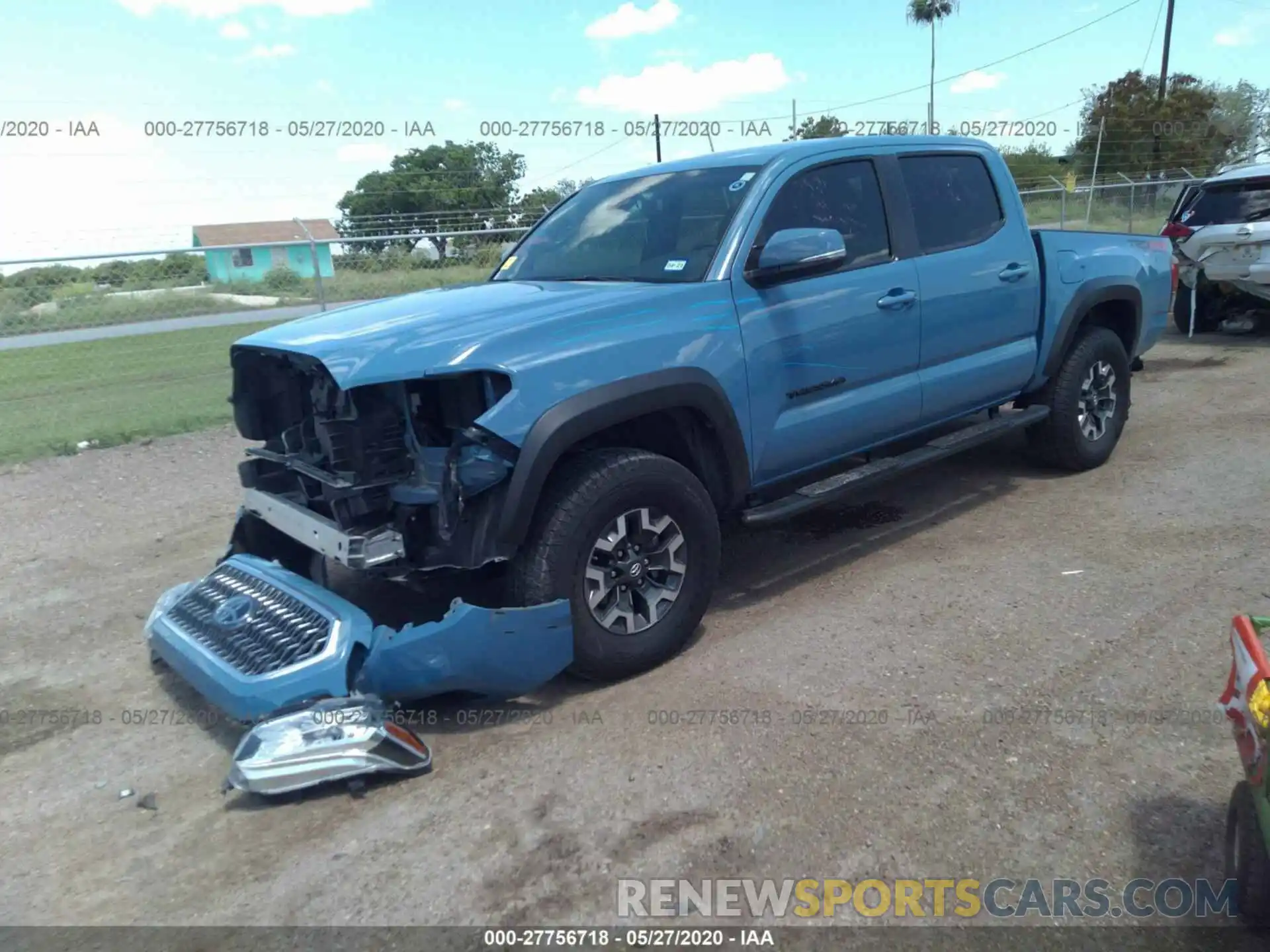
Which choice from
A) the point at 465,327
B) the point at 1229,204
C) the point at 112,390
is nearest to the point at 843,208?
the point at 465,327

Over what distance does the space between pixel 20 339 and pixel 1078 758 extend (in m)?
10.1

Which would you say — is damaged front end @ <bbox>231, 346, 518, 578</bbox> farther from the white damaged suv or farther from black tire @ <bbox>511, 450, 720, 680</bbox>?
the white damaged suv

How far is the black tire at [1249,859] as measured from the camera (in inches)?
91.7

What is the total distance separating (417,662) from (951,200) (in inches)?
148

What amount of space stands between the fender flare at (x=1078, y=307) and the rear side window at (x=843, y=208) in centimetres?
163

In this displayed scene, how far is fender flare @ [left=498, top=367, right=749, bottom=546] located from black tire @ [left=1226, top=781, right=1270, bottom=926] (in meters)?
2.23

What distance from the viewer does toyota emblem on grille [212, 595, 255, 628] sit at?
380cm

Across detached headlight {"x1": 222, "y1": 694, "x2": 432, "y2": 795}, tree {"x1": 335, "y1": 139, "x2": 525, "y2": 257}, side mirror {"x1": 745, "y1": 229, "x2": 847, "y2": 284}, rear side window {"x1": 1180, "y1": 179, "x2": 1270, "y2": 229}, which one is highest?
tree {"x1": 335, "y1": 139, "x2": 525, "y2": 257}

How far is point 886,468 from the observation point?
4.94 meters

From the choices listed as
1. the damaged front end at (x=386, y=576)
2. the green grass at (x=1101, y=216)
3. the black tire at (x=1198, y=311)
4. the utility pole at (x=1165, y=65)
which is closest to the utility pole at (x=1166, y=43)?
the utility pole at (x=1165, y=65)

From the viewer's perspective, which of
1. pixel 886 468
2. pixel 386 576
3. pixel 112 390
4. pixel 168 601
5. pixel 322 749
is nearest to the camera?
pixel 322 749

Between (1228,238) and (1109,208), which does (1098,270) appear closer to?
(1228,238)

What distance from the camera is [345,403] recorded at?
3600mm

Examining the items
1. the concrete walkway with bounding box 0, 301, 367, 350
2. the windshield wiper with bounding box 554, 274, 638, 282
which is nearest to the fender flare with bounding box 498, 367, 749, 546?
the windshield wiper with bounding box 554, 274, 638, 282
